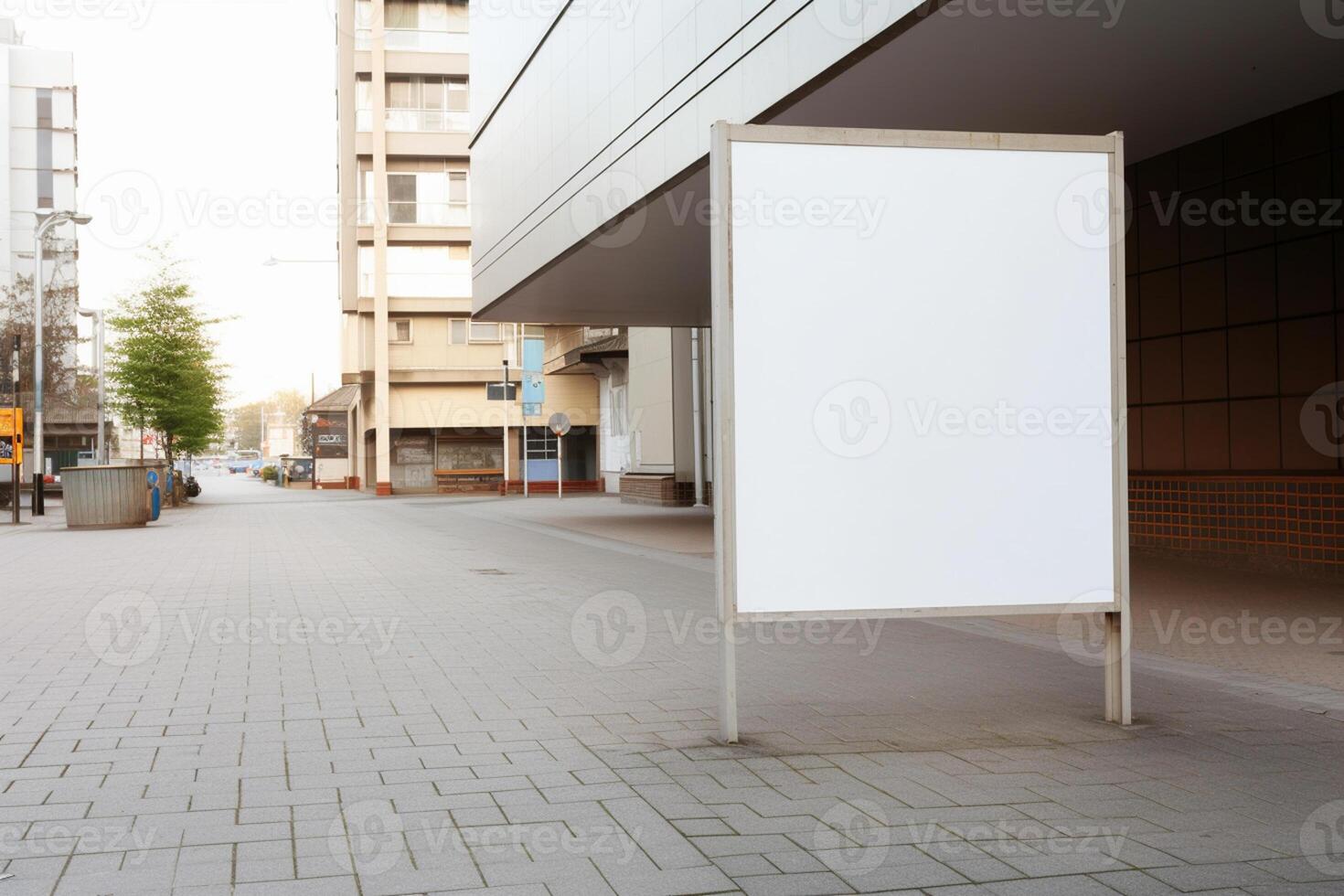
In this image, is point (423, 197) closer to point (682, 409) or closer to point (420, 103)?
point (420, 103)

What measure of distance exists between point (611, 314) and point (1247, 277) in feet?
52.5

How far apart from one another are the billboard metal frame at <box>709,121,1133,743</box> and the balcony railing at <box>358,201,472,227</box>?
46.4 meters

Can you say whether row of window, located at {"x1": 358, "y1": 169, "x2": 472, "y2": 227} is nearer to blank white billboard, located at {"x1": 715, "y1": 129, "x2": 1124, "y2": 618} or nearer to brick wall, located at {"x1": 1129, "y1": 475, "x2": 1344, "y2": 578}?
brick wall, located at {"x1": 1129, "y1": 475, "x2": 1344, "y2": 578}

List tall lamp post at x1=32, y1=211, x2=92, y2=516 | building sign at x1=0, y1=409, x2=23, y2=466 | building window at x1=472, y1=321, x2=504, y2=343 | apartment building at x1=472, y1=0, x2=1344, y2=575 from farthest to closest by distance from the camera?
building window at x1=472, y1=321, x2=504, y2=343 < tall lamp post at x1=32, y1=211, x2=92, y2=516 < building sign at x1=0, y1=409, x2=23, y2=466 < apartment building at x1=472, y1=0, x2=1344, y2=575

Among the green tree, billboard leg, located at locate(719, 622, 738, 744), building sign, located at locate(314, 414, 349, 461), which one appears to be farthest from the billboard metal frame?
building sign, located at locate(314, 414, 349, 461)

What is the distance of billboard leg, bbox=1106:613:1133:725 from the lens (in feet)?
19.5

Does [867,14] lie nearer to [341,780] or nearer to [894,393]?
[894,393]

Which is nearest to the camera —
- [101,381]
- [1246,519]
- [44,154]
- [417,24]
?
[1246,519]

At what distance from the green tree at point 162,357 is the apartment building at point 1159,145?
74.9 feet

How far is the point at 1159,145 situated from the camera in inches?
574

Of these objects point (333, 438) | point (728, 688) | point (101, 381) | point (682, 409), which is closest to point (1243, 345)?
point (728, 688)

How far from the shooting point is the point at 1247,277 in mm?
14203

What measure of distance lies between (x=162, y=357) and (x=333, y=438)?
2726cm

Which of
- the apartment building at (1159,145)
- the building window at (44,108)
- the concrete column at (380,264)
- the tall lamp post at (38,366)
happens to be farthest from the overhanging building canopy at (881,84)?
the building window at (44,108)
